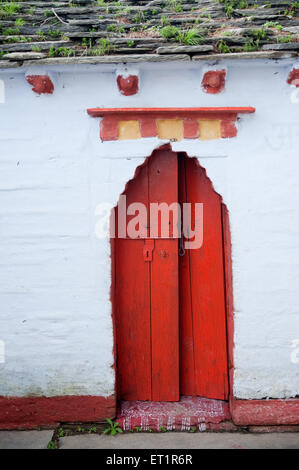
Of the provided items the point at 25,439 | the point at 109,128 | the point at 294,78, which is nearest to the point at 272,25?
the point at 294,78

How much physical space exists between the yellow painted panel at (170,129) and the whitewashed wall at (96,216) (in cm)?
9

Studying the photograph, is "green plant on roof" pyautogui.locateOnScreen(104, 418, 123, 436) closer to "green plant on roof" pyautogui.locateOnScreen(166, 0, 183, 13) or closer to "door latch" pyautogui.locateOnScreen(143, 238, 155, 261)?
"door latch" pyautogui.locateOnScreen(143, 238, 155, 261)

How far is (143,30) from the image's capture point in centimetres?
318

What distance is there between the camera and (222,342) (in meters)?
3.42

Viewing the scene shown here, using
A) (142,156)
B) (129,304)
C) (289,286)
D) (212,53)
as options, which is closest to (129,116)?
(142,156)

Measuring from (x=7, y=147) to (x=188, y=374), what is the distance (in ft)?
8.60

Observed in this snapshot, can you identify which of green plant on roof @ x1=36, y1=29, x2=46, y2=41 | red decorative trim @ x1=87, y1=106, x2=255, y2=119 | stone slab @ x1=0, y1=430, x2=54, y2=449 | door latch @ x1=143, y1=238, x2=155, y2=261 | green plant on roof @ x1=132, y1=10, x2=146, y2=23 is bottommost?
stone slab @ x1=0, y1=430, x2=54, y2=449

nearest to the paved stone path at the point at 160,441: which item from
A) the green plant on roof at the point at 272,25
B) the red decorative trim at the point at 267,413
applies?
the red decorative trim at the point at 267,413

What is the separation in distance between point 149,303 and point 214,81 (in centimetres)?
199

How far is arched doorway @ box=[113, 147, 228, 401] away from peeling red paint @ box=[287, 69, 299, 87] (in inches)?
40.3

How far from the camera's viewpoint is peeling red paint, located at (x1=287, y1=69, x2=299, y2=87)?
300cm

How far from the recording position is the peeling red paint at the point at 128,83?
299cm

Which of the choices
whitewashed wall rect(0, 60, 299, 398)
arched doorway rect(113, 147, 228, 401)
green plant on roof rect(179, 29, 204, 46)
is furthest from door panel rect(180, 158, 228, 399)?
green plant on roof rect(179, 29, 204, 46)

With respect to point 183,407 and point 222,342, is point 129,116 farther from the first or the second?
point 183,407
